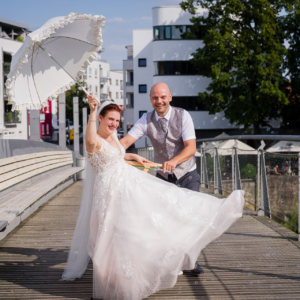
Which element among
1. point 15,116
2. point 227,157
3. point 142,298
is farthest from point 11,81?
point 15,116

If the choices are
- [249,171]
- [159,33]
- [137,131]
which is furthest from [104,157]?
[159,33]

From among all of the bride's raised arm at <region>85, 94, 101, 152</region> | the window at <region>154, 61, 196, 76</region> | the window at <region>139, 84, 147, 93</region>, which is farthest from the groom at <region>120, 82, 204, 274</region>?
the window at <region>139, 84, 147, 93</region>

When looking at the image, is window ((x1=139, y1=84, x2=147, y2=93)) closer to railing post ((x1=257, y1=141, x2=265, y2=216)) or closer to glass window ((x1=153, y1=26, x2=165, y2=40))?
glass window ((x1=153, y1=26, x2=165, y2=40))

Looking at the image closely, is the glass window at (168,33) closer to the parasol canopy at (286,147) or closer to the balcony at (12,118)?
the balcony at (12,118)

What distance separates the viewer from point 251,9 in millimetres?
35375

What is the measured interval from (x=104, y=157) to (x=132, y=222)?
2.20 ft

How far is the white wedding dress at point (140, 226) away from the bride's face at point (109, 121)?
0.45ft

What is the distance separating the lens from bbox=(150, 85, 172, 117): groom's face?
16.2 feet

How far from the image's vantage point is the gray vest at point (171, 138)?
16.9 feet

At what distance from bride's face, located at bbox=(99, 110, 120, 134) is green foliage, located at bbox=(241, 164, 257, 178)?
462cm

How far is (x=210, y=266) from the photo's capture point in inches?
213

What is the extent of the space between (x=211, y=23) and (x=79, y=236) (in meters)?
35.5

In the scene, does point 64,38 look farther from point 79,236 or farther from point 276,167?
point 276,167

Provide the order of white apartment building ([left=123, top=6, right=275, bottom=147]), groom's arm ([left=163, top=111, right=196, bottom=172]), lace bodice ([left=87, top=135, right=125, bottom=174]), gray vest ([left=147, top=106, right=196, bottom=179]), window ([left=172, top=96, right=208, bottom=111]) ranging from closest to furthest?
lace bodice ([left=87, top=135, right=125, bottom=174])
groom's arm ([left=163, top=111, right=196, bottom=172])
gray vest ([left=147, top=106, right=196, bottom=179])
white apartment building ([left=123, top=6, right=275, bottom=147])
window ([left=172, top=96, right=208, bottom=111])
